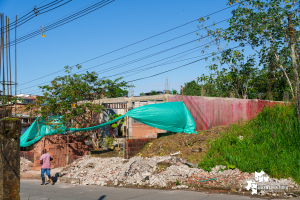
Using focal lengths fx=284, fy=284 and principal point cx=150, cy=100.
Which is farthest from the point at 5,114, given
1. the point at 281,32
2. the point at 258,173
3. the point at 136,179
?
the point at 281,32

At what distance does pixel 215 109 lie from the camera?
16.6m

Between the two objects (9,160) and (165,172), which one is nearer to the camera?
(9,160)

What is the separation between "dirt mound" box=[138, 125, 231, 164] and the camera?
11.6m

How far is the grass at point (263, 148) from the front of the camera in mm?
8862

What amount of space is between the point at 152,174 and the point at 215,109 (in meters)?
7.63

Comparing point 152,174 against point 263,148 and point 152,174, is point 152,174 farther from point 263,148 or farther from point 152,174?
point 263,148

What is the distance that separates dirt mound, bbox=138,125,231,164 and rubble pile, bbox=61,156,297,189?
0.63 m

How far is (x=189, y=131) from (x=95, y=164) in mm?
4536

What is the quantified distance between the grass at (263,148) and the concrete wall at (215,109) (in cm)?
278

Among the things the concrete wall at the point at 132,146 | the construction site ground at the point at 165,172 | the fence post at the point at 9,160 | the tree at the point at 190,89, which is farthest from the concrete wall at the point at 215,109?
the tree at the point at 190,89

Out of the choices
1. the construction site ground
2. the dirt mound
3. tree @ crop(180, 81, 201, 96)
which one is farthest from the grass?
tree @ crop(180, 81, 201, 96)

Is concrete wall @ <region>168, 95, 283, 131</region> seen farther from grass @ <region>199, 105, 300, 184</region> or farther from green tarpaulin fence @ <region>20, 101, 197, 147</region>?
grass @ <region>199, 105, 300, 184</region>

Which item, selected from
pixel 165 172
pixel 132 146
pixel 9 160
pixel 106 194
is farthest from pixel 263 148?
pixel 9 160

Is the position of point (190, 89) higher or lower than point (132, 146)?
higher
